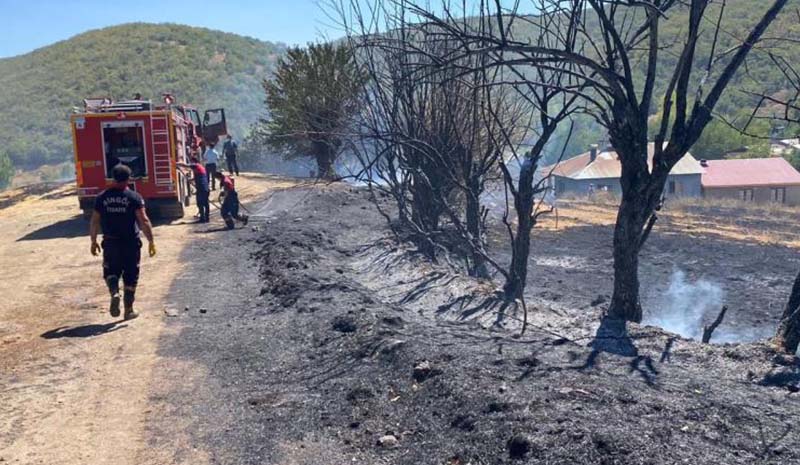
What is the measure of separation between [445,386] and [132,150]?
1286 centimetres

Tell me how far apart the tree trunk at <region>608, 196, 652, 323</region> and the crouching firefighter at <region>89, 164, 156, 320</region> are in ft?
17.0

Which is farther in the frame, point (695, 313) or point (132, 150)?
point (132, 150)

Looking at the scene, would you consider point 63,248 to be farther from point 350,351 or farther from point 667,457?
point 667,457

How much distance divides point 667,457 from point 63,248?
40.4 feet

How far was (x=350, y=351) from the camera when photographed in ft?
21.6

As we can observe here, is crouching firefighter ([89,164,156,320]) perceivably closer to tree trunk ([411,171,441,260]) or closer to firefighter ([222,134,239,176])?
tree trunk ([411,171,441,260])

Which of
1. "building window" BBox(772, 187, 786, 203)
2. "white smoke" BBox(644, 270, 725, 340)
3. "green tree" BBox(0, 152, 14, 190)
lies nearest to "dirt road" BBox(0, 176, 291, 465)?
"white smoke" BBox(644, 270, 725, 340)

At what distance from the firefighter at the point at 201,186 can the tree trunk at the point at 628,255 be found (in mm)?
10062

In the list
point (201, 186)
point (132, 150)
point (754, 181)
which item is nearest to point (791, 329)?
point (201, 186)

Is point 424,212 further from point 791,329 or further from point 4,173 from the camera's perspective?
point 4,173

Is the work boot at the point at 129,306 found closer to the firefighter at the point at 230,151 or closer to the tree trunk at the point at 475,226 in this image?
the tree trunk at the point at 475,226

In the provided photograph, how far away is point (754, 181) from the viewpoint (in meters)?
41.5

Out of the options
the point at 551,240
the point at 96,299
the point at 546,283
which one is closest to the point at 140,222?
the point at 96,299

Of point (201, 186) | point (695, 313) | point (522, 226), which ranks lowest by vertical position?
point (695, 313)
